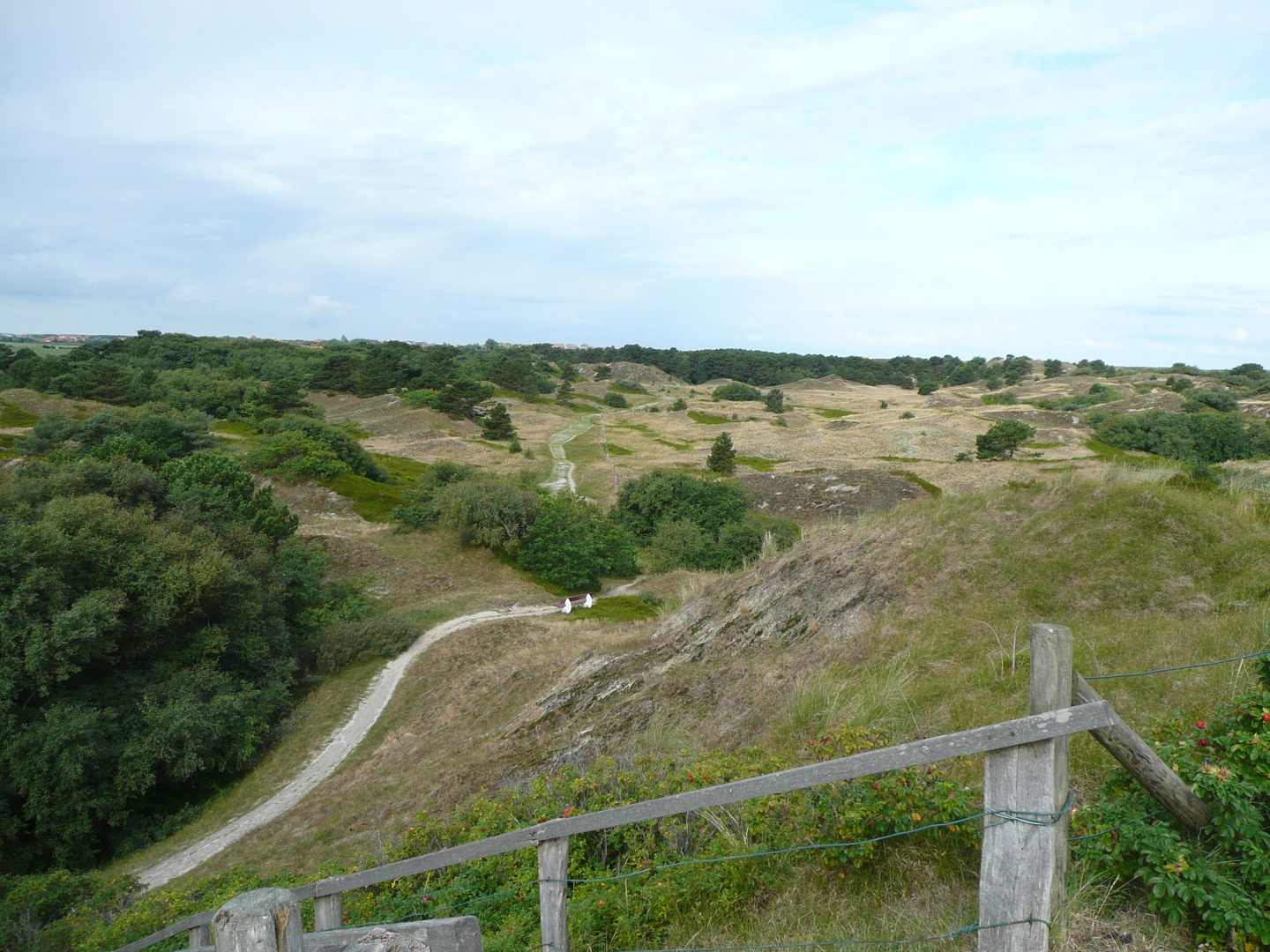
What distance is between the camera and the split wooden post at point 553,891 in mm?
3648

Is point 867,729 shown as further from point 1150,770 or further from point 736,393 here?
point 736,393

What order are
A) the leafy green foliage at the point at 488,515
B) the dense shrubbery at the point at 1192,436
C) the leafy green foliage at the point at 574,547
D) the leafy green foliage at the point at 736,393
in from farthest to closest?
the leafy green foliage at the point at 736,393 < the dense shrubbery at the point at 1192,436 < the leafy green foliage at the point at 488,515 < the leafy green foliage at the point at 574,547

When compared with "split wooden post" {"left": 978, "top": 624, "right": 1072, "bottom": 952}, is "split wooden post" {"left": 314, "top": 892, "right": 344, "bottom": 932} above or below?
below

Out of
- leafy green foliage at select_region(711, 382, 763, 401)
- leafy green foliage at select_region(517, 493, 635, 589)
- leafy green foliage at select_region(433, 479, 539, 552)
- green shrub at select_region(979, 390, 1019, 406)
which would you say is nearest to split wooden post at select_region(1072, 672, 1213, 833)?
leafy green foliage at select_region(517, 493, 635, 589)

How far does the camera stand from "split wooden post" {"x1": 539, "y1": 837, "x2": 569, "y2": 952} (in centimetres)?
365

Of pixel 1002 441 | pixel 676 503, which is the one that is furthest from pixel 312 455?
pixel 1002 441

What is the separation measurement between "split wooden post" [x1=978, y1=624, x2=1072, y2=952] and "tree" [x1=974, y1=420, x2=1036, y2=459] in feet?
189

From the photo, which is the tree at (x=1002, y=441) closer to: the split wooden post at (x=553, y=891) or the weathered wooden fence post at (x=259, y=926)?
the split wooden post at (x=553, y=891)

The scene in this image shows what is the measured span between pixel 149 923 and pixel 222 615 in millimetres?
17377

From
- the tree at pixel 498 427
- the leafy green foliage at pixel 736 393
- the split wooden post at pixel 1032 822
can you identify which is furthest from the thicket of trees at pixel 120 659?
the leafy green foliage at pixel 736 393

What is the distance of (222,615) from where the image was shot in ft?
78.8

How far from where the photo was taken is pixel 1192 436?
5981 centimetres

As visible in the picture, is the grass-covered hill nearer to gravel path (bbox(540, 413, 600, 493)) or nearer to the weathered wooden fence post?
the weathered wooden fence post

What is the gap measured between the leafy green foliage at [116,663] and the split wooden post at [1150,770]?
2210 cm
